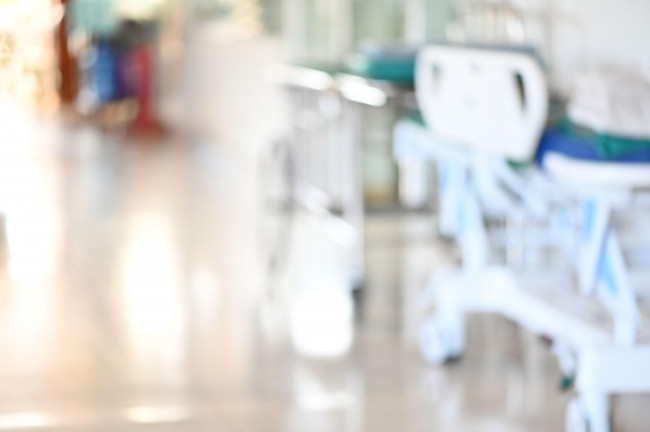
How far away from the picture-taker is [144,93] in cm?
917

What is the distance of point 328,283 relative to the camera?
13.8ft

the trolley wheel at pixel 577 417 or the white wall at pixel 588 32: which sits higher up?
the white wall at pixel 588 32

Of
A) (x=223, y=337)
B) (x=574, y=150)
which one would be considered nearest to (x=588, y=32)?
(x=574, y=150)

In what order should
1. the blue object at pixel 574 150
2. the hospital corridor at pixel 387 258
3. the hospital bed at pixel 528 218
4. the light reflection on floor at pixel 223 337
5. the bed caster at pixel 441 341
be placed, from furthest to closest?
the bed caster at pixel 441 341
the light reflection on floor at pixel 223 337
the hospital corridor at pixel 387 258
the hospital bed at pixel 528 218
the blue object at pixel 574 150

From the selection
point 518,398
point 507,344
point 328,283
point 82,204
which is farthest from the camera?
point 82,204

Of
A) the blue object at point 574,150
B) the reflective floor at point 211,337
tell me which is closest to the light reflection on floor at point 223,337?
the reflective floor at point 211,337

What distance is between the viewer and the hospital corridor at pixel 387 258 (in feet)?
8.11

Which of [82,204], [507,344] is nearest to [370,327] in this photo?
[507,344]

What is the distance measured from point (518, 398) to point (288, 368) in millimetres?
650

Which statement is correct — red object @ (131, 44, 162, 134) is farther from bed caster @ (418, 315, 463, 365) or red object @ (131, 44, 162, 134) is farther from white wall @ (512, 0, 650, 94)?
bed caster @ (418, 315, 463, 365)

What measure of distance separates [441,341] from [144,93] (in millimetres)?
6441

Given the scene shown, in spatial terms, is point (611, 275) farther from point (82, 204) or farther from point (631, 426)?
point (82, 204)

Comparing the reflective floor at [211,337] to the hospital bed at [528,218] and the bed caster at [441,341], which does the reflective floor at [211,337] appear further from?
the hospital bed at [528,218]

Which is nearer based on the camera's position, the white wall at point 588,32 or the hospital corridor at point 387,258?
the hospital corridor at point 387,258
